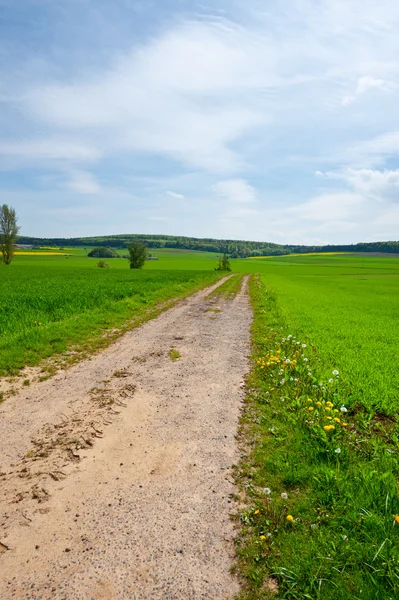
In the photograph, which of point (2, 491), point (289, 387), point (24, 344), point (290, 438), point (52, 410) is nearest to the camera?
point (2, 491)

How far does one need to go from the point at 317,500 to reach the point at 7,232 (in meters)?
95.8

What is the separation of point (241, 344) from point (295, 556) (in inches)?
347

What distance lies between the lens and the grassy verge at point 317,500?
126 inches

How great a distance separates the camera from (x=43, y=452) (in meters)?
5.24

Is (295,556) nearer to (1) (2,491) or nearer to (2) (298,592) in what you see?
(2) (298,592)

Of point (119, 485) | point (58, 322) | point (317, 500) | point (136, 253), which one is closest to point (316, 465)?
point (317, 500)

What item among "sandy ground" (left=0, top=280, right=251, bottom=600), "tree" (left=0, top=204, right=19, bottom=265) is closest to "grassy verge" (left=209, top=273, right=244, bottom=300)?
"sandy ground" (left=0, top=280, right=251, bottom=600)

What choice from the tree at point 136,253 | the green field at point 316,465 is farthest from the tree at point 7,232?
the green field at point 316,465

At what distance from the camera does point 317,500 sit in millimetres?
4230

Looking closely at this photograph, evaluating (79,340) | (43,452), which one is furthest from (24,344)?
(43,452)

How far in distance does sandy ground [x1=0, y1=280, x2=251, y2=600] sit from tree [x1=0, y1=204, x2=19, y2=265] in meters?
87.2

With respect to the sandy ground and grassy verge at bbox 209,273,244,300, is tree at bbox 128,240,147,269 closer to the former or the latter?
grassy verge at bbox 209,273,244,300

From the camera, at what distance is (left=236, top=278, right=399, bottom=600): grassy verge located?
319 centimetres

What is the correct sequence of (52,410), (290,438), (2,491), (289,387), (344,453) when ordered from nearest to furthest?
(2,491) → (344,453) → (290,438) → (52,410) → (289,387)
